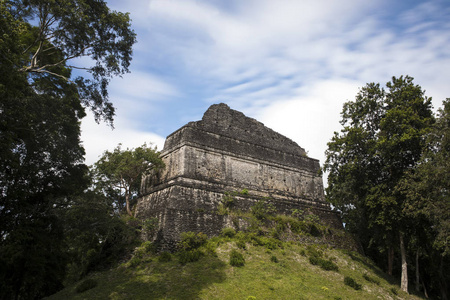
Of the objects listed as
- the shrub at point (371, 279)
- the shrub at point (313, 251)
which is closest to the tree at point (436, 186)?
the shrub at point (371, 279)

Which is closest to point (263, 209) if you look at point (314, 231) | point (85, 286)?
point (314, 231)

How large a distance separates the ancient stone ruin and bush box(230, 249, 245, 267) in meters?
2.57

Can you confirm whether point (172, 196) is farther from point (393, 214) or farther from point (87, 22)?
point (393, 214)

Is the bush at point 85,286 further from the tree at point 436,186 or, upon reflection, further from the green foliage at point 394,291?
the tree at point 436,186

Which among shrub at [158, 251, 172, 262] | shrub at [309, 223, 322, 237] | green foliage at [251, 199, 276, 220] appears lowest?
shrub at [158, 251, 172, 262]

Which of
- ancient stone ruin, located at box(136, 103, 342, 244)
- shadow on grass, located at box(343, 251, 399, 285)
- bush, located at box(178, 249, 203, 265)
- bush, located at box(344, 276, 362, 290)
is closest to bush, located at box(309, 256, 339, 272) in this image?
bush, located at box(344, 276, 362, 290)

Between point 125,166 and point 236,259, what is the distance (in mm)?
9292

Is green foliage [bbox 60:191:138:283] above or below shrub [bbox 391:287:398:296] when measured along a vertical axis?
above

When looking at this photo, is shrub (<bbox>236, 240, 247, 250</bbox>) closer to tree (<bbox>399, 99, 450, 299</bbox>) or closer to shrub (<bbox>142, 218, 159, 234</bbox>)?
shrub (<bbox>142, 218, 159, 234</bbox>)

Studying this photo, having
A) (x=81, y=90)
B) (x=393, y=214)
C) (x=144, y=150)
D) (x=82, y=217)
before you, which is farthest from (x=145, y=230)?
(x=393, y=214)

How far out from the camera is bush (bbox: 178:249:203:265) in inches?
608

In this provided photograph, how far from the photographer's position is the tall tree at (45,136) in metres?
12.5

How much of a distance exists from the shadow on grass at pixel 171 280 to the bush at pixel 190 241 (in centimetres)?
114

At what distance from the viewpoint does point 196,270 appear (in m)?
14.6
